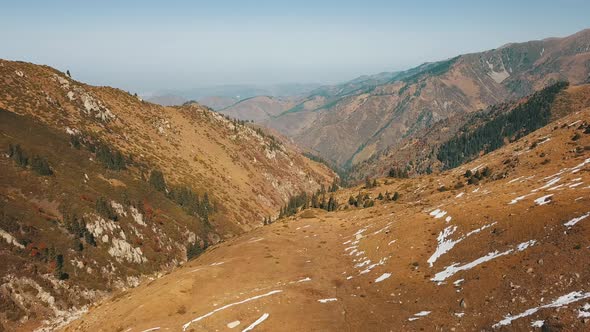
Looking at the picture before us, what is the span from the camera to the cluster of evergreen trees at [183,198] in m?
181

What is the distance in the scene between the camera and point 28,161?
127 meters

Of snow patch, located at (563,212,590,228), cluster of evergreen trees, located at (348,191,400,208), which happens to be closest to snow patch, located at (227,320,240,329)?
snow patch, located at (563,212,590,228)

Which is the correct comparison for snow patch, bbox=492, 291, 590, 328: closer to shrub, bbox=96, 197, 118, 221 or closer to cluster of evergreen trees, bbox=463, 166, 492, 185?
cluster of evergreen trees, bbox=463, 166, 492, 185

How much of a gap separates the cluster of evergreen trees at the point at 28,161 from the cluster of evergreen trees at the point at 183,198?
5497cm

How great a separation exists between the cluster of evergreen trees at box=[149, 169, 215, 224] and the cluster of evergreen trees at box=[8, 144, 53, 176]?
54970 millimetres

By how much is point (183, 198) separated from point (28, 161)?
71.5 meters

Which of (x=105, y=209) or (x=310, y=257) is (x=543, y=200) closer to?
(x=310, y=257)

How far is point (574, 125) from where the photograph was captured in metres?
115

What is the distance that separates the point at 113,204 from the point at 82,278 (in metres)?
41.1

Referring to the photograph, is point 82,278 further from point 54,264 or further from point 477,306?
point 477,306

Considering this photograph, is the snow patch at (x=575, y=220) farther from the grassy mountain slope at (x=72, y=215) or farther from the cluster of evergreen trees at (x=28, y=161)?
the cluster of evergreen trees at (x=28, y=161)

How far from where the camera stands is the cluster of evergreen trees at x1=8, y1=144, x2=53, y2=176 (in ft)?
408

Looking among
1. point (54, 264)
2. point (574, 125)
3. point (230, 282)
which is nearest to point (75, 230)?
point (54, 264)

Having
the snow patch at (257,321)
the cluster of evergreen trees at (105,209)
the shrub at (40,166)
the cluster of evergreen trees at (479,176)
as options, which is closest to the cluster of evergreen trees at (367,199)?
the cluster of evergreen trees at (479,176)
